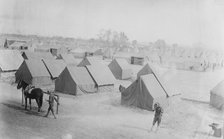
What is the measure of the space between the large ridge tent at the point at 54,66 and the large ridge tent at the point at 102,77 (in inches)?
16.6

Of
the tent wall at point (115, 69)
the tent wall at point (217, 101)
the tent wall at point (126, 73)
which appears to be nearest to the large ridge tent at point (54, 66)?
the tent wall at point (115, 69)

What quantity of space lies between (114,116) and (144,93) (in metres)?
0.48

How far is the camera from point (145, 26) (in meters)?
3.57

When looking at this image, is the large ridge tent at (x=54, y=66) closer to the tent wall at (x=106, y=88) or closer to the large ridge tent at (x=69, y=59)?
the large ridge tent at (x=69, y=59)

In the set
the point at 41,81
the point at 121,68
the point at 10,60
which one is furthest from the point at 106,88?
the point at 10,60

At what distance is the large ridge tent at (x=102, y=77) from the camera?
14.3ft

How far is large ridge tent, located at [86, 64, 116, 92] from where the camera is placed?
4.35 m

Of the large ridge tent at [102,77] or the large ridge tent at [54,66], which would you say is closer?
the large ridge tent at [102,77]

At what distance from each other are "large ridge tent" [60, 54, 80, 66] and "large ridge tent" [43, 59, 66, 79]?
3.6 inches

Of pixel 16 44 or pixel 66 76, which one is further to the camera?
pixel 16 44

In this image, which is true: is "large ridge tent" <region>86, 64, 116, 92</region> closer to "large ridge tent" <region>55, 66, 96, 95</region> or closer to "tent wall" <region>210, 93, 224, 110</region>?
"large ridge tent" <region>55, 66, 96, 95</region>

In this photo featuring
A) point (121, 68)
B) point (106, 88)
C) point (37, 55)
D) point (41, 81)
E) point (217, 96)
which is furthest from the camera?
point (37, 55)

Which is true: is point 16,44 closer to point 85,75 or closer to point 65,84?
point 65,84

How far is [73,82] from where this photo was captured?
4535mm
